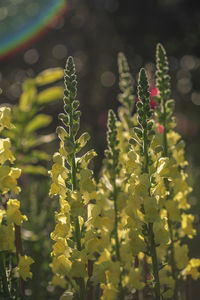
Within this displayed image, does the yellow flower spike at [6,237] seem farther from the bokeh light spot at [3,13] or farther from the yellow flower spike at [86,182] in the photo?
the bokeh light spot at [3,13]

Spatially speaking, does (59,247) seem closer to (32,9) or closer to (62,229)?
(62,229)

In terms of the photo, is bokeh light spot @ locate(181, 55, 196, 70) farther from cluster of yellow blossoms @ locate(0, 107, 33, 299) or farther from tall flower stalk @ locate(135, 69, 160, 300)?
cluster of yellow blossoms @ locate(0, 107, 33, 299)

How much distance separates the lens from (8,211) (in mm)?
1187

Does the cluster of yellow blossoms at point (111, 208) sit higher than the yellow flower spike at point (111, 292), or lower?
Result: higher

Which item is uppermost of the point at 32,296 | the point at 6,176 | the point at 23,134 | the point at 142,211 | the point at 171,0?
the point at 171,0

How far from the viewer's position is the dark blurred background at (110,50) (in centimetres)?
744

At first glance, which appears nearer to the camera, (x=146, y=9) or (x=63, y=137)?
(x=63, y=137)

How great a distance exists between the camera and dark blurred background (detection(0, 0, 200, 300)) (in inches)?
293

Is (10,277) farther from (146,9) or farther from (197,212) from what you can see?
(146,9)

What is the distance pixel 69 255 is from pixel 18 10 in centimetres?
846

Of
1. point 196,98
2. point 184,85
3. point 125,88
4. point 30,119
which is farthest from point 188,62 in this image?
point 125,88

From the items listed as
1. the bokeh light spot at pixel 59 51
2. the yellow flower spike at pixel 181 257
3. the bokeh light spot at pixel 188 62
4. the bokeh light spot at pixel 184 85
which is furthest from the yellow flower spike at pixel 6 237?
the bokeh light spot at pixel 59 51

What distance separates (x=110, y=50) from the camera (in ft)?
32.7

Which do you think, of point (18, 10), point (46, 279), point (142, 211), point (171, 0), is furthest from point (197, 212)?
point (18, 10)
